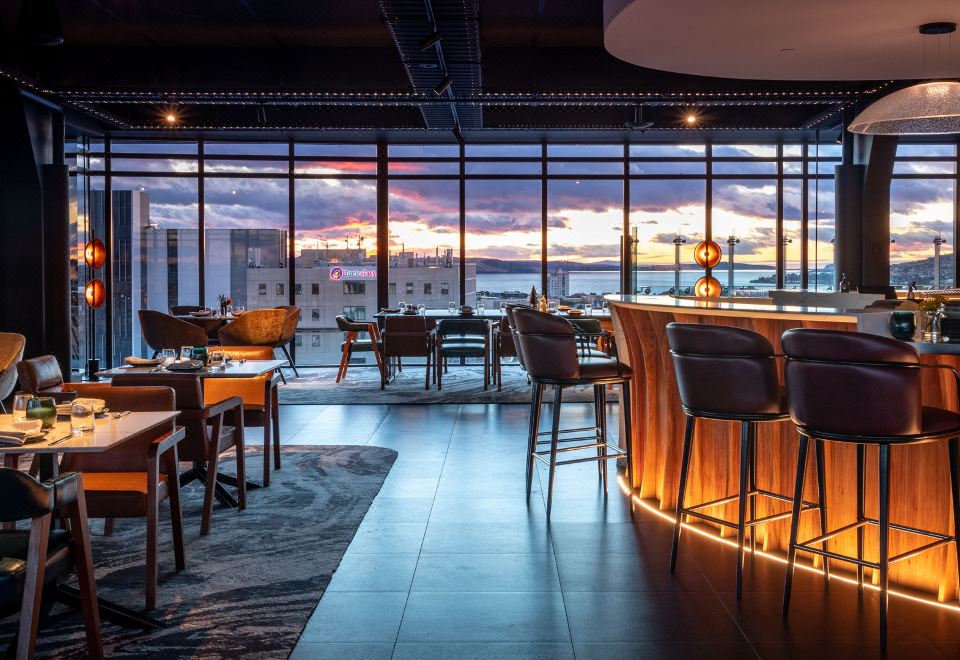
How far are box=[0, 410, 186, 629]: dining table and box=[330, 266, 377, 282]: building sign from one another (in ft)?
31.8

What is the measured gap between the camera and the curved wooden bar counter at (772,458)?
3.47 meters

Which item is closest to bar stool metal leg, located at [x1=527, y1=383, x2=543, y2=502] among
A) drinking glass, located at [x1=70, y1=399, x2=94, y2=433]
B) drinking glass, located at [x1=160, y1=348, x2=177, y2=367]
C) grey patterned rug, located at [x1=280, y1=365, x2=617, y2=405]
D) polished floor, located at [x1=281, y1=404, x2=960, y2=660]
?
polished floor, located at [x1=281, y1=404, x2=960, y2=660]

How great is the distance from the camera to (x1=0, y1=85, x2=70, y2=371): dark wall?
32.9 feet

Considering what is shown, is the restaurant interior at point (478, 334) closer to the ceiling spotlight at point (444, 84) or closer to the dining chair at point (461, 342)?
the dining chair at point (461, 342)

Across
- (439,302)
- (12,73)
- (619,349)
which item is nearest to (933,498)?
(619,349)

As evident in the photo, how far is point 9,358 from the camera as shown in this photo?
6.06 meters

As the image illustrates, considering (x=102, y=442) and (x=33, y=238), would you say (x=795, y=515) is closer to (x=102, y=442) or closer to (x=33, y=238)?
(x=102, y=442)

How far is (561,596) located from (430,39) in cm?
→ 528

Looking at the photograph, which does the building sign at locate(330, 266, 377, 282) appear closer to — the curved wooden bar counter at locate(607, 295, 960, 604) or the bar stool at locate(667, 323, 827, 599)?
the curved wooden bar counter at locate(607, 295, 960, 604)

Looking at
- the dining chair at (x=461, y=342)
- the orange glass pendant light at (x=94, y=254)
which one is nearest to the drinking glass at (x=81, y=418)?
the dining chair at (x=461, y=342)

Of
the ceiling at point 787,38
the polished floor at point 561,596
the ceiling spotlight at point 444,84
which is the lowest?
the polished floor at point 561,596

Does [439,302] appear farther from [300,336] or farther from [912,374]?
[912,374]

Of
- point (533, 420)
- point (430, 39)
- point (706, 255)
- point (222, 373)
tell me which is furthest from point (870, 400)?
point (706, 255)

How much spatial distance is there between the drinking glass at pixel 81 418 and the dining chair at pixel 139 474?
301mm
